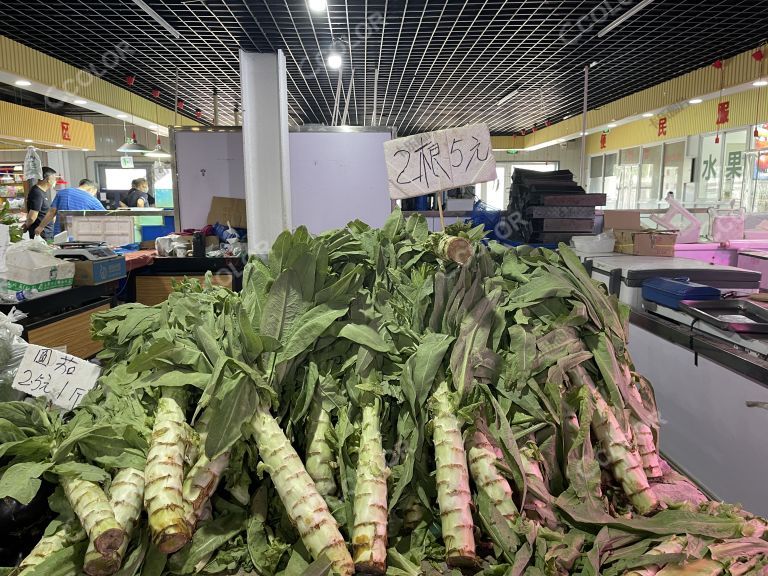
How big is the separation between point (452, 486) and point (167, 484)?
54 cm

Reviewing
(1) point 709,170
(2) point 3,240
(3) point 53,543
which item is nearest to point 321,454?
(3) point 53,543

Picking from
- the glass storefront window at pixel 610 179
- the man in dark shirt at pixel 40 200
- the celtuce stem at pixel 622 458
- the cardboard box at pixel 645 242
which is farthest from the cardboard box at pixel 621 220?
the glass storefront window at pixel 610 179

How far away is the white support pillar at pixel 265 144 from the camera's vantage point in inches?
175

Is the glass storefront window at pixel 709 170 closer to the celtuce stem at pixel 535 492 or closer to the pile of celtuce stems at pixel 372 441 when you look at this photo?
the pile of celtuce stems at pixel 372 441

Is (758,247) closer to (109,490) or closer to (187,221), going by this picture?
(109,490)

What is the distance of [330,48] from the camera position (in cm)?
620

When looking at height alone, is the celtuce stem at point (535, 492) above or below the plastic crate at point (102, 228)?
below

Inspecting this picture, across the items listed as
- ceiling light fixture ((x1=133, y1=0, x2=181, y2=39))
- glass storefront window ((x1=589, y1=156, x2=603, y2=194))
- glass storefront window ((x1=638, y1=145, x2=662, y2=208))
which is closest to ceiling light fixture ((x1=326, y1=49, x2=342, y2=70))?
ceiling light fixture ((x1=133, y1=0, x2=181, y2=39))

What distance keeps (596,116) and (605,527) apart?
38.3 ft

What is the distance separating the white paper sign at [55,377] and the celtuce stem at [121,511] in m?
0.43

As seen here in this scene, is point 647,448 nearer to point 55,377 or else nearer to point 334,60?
point 55,377

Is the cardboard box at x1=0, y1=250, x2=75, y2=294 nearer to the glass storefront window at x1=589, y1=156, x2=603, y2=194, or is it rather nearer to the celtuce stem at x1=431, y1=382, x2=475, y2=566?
the celtuce stem at x1=431, y1=382, x2=475, y2=566

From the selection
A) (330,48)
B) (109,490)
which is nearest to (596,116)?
(330,48)

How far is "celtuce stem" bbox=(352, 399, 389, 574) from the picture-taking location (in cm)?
96
